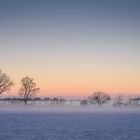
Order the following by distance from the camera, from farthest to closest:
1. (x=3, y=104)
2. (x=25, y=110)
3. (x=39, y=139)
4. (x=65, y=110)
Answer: (x=65, y=110) → (x=3, y=104) → (x=25, y=110) → (x=39, y=139)

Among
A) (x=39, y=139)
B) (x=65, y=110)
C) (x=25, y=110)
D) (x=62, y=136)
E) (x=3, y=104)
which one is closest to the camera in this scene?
(x=39, y=139)

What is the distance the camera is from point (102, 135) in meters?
34.8

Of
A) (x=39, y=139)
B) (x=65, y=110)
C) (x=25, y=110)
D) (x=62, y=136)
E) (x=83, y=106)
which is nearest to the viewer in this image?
(x=39, y=139)

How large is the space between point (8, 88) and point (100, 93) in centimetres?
4952

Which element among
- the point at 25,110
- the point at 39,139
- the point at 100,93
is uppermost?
the point at 100,93

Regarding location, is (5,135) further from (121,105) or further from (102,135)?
(121,105)

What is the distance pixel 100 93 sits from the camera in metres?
138

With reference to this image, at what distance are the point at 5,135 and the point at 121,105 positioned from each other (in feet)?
335

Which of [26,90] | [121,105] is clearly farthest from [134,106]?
[26,90]

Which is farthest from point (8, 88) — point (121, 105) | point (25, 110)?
point (121, 105)

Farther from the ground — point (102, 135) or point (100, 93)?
point (100, 93)

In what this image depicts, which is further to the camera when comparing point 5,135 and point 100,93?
point 100,93

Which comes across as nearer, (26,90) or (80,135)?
(80,135)

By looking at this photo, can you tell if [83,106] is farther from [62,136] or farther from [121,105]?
[62,136]
